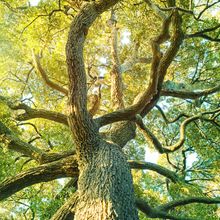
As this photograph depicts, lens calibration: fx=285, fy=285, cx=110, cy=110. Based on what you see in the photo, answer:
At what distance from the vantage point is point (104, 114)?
722 cm

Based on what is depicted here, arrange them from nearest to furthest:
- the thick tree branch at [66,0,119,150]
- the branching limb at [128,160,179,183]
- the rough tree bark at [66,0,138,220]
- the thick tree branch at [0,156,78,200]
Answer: the rough tree bark at [66,0,138,220] < the thick tree branch at [66,0,119,150] < the thick tree branch at [0,156,78,200] < the branching limb at [128,160,179,183]

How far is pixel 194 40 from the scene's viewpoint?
32.1 feet

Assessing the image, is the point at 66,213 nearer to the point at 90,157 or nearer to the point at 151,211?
the point at 90,157

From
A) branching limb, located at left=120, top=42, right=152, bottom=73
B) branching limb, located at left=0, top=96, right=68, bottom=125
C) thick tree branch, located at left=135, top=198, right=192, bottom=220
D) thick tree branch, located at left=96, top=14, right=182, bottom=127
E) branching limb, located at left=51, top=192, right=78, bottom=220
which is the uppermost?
branching limb, located at left=120, top=42, right=152, bottom=73

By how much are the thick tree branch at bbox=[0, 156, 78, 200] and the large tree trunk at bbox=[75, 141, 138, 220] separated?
577 mm

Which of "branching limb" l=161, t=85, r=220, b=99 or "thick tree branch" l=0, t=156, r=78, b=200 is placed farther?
"branching limb" l=161, t=85, r=220, b=99

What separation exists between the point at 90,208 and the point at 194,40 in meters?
7.73

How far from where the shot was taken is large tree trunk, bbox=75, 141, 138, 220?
3.69 m

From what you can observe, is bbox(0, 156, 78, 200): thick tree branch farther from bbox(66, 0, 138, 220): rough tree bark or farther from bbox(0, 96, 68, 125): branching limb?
bbox(0, 96, 68, 125): branching limb

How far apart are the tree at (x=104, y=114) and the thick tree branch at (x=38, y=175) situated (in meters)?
0.02

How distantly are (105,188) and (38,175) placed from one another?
173cm

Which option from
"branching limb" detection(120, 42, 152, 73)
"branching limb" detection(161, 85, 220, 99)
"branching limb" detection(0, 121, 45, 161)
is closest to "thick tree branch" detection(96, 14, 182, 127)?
"branching limb" detection(161, 85, 220, 99)

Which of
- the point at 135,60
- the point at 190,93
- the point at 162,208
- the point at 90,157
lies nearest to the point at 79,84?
the point at 90,157

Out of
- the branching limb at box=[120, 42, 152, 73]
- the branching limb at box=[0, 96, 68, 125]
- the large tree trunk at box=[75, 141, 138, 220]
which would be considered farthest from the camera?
the branching limb at box=[120, 42, 152, 73]
